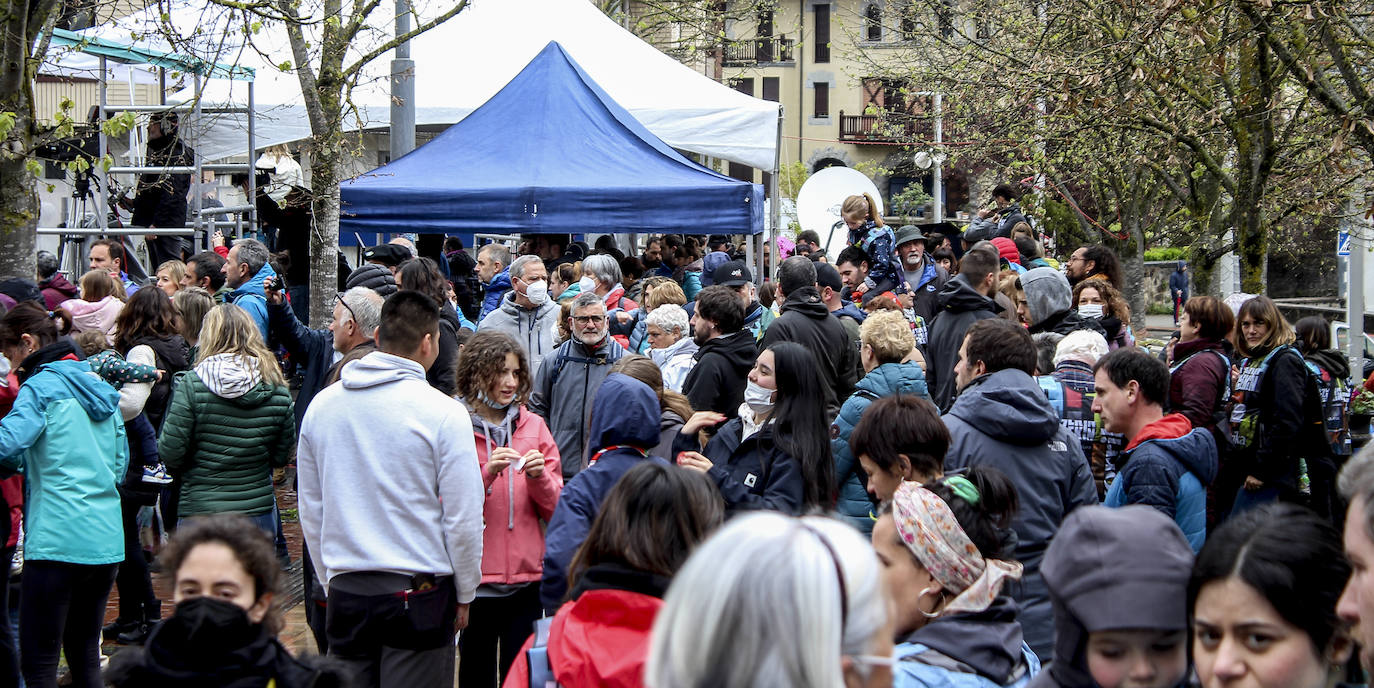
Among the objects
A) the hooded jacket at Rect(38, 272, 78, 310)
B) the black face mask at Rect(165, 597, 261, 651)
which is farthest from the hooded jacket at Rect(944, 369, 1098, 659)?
the hooded jacket at Rect(38, 272, 78, 310)

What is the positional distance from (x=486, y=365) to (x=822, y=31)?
192 ft

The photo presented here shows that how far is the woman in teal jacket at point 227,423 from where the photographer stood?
226 inches

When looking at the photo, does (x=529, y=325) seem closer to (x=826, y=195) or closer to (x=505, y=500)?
(x=505, y=500)

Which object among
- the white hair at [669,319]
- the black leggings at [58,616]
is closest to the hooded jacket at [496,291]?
the white hair at [669,319]

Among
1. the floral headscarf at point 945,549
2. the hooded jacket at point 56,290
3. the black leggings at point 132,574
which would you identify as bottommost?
the black leggings at point 132,574

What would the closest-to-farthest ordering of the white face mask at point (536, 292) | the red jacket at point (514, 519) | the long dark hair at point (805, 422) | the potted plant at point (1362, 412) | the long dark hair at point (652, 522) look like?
the long dark hair at point (652, 522), the long dark hair at point (805, 422), the red jacket at point (514, 519), the white face mask at point (536, 292), the potted plant at point (1362, 412)

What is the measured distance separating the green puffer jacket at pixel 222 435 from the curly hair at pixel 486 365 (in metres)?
1.28

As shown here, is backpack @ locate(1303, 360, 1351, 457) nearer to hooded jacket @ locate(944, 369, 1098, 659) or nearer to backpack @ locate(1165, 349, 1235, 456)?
backpack @ locate(1165, 349, 1235, 456)

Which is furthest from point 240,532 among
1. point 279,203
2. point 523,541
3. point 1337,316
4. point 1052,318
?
point 1337,316

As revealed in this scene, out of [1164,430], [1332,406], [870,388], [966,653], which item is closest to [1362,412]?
[1332,406]

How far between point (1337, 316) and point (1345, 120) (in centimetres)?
1188

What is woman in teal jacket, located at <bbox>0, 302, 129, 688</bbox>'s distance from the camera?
5219 millimetres

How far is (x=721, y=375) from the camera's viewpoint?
6.30 m

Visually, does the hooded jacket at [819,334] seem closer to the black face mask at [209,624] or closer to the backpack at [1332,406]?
the backpack at [1332,406]
